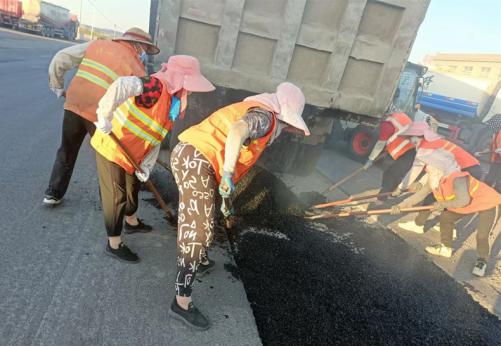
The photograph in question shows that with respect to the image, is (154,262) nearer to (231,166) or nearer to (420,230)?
(231,166)

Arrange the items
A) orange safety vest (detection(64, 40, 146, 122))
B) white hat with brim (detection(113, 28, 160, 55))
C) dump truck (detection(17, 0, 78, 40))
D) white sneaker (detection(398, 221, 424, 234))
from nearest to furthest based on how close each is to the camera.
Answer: orange safety vest (detection(64, 40, 146, 122))
white hat with brim (detection(113, 28, 160, 55))
white sneaker (detection(398, 221, 424, 234))
dump truck (detection(17, 0, 78, 40))

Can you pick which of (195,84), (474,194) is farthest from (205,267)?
(474,194)

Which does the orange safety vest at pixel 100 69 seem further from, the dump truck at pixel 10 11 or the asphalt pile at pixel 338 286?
the dump truck at pixel 10 11

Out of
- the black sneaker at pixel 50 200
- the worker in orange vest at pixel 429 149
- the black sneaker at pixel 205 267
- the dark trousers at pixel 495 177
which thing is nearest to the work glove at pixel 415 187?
the worker in orange vest at pixel 429 149

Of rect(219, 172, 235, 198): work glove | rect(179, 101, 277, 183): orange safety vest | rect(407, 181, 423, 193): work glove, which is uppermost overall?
rect(179, 101, 277, 183): orange safety vest

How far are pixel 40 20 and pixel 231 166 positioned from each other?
33.8 meters

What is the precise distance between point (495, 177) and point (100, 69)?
6.18m

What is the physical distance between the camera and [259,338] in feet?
7.07

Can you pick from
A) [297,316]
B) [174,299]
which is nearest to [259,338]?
[297,316]

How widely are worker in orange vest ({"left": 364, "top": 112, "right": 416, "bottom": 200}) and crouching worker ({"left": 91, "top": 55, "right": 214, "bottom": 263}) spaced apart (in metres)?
3.05

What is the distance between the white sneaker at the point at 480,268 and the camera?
3.97 meters

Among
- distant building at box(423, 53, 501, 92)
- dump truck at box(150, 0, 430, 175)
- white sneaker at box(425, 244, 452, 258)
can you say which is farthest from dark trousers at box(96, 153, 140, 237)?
distant building at box(423, 53, 501, 92)

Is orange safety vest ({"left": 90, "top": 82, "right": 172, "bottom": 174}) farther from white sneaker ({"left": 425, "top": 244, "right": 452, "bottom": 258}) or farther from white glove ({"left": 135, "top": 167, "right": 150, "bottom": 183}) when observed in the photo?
white sneaker ({"left": 425, "top": 244, "right": 452, "bottom": 258})

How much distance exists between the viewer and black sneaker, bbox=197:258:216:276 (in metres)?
2.68
